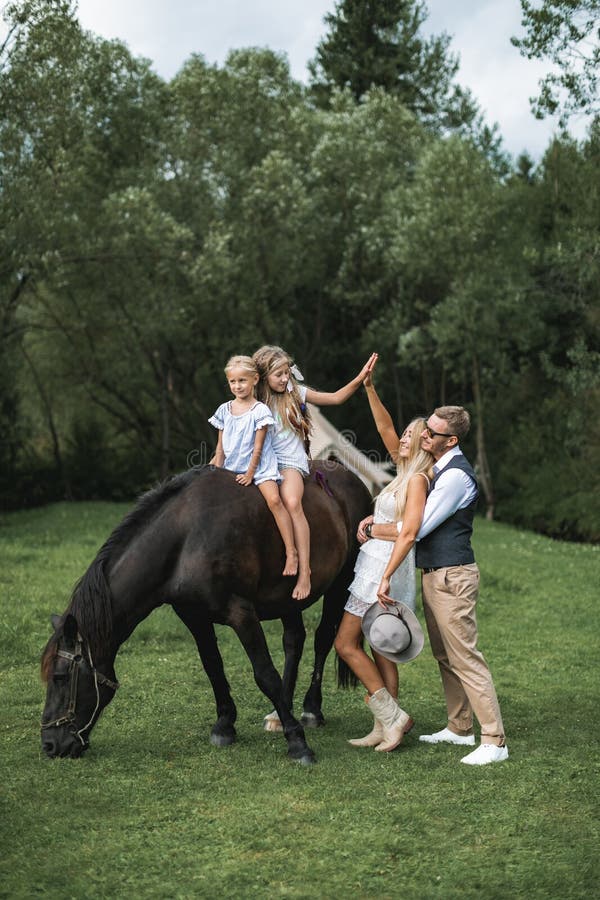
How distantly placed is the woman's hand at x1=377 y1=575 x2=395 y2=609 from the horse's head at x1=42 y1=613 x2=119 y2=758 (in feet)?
5.83

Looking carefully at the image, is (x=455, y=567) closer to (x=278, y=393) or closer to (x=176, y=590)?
(x=278, y=393)

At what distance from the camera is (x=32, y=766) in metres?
6.24

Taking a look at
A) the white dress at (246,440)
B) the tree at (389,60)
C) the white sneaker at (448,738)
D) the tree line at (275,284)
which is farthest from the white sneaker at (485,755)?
the tree at (389,60)

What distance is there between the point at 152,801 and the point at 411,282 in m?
25.6

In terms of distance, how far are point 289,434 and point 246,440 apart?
0.35 m

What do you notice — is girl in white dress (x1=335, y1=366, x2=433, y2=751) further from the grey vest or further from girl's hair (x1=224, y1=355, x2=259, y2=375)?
girl's hair (x1=224, y1=355, x2=259, y2=375)

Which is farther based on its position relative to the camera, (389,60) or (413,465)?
(389,60)

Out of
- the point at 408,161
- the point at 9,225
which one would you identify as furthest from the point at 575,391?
the point at 9,225

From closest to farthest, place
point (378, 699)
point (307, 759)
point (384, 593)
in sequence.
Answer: point (307, 759) → point (384, 593) → point (378, 699)

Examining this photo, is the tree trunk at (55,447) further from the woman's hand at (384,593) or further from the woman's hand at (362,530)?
the woman's hand at (384,593)

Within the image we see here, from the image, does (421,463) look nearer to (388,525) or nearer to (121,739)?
(388,525)

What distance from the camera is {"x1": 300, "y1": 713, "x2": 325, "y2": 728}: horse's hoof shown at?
7395 mm

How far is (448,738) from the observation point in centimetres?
684

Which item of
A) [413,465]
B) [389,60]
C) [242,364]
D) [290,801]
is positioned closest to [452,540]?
[413,465]
